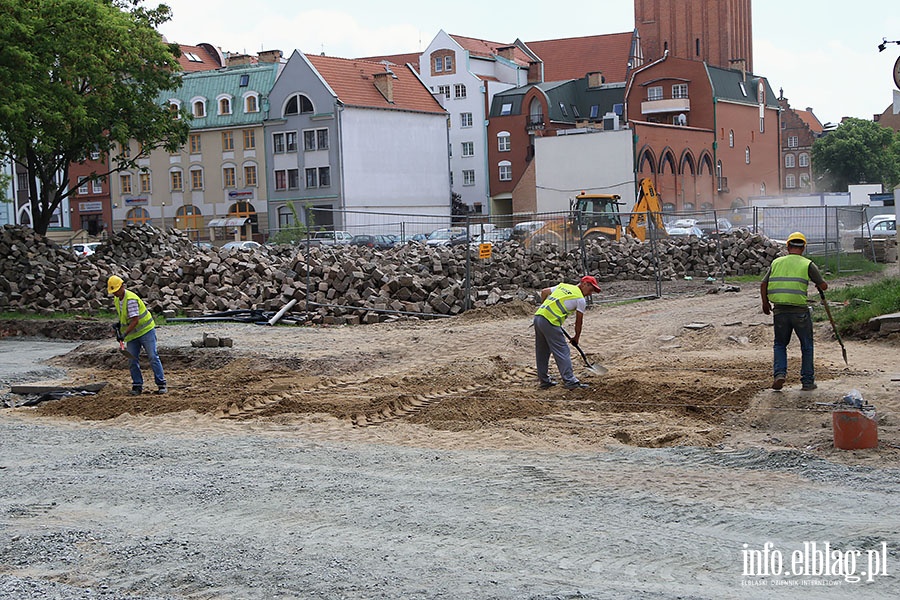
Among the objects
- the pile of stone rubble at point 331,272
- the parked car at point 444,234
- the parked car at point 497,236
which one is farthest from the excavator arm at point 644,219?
the parked car at point 444,234

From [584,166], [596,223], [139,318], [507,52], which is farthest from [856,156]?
[139,318]

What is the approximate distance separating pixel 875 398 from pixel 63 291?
22147 millimetres

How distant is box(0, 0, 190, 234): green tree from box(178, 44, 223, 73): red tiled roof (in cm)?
4504

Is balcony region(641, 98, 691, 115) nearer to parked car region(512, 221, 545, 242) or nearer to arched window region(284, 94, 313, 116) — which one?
arched window region(284, 94, 313, 116)

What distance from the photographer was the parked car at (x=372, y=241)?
93.7 feet

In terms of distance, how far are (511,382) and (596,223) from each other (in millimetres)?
18687

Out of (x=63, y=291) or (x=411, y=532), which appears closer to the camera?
(x=411, y=532)

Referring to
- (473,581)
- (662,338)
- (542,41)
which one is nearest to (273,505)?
(473,581)

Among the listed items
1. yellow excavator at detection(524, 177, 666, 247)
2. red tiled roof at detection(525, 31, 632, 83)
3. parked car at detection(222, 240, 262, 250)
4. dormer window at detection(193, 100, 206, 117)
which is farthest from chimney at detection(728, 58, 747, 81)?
parked car at detection(222, 240, 262, 250)

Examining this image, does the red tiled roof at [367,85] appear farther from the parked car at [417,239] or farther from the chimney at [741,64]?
the parked car at [417,239]

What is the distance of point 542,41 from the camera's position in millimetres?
91125

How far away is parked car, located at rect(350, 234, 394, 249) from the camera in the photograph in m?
28.6

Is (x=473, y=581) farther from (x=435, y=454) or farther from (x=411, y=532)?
(x=435, y=454)

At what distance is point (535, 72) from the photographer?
8212cm
